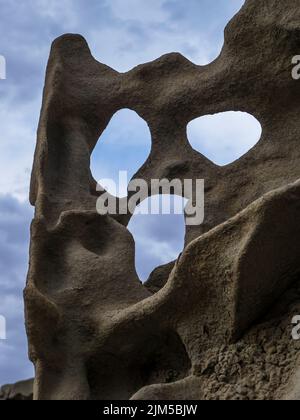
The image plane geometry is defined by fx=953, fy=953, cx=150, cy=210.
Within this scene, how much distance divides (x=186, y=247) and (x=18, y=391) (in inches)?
70.9

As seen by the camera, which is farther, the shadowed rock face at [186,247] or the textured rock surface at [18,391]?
the textured rock surface at [18,391]

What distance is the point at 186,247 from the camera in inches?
160

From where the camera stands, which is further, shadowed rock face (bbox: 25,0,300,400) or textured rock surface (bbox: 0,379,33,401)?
textured rock surface (bbox: 0,379,33,401)

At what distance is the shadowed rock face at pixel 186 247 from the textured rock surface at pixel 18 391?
0.91m

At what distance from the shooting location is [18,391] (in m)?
5.37

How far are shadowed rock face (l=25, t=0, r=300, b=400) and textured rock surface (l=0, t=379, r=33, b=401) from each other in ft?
2.99

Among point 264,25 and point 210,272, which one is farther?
point 264,25

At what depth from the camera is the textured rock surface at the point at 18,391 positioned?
17.5ft

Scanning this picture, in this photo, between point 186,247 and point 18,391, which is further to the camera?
point 18,391

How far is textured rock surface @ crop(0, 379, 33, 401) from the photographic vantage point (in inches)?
210

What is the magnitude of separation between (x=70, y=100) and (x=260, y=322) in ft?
6.50

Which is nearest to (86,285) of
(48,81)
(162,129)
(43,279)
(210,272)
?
(43,279)

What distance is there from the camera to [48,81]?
5.51m

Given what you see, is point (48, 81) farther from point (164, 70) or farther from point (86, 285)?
point (86, 285)
